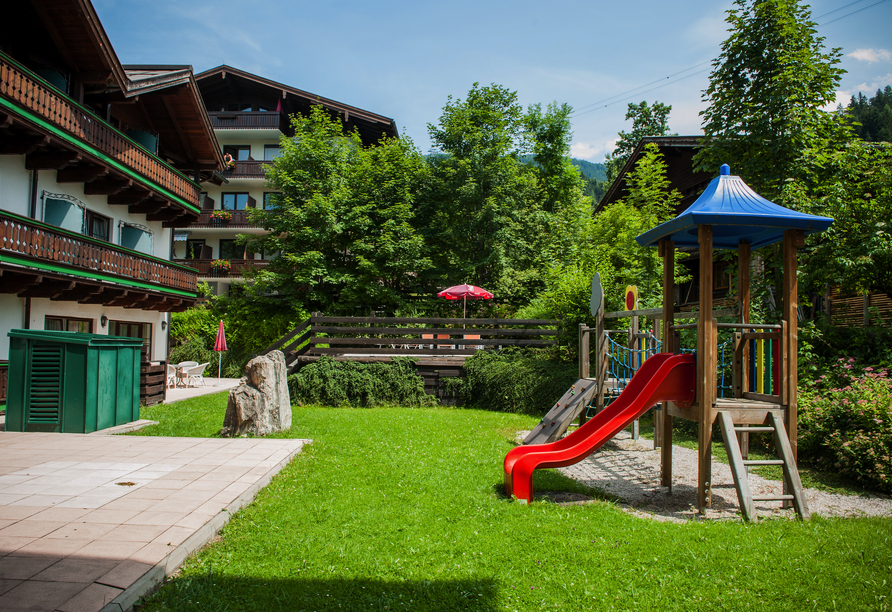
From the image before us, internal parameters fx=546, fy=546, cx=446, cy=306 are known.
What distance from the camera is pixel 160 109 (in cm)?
1898

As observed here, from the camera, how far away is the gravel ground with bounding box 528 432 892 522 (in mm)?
5496

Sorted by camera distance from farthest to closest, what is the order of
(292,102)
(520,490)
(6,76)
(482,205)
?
(292,102)
(482,205)
(6,76)
(520,490)

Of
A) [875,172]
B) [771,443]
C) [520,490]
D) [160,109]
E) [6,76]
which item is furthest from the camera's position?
[160,109]

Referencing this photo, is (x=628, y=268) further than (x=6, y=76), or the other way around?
(x=628, y=268)

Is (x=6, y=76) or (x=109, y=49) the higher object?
(x=109, y=49)

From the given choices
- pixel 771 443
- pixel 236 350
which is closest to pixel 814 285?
pixel 771 443

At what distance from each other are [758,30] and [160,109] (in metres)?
18.1

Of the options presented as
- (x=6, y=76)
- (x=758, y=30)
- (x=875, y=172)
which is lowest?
(x=875, y=172)

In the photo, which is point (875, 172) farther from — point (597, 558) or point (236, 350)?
point (236, 350)

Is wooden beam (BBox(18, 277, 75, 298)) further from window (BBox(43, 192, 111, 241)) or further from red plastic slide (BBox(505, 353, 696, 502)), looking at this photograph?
red plastic slide (BBox(505, 353, 696, 502))

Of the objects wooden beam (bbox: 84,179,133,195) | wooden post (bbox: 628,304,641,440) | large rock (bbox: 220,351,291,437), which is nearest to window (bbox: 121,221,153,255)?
wooden beam (bbox: 84,179,133,195)

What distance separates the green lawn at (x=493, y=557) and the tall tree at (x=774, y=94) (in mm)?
7106

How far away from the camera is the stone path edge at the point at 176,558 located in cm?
321

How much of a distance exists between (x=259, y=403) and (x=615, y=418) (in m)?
6.00
